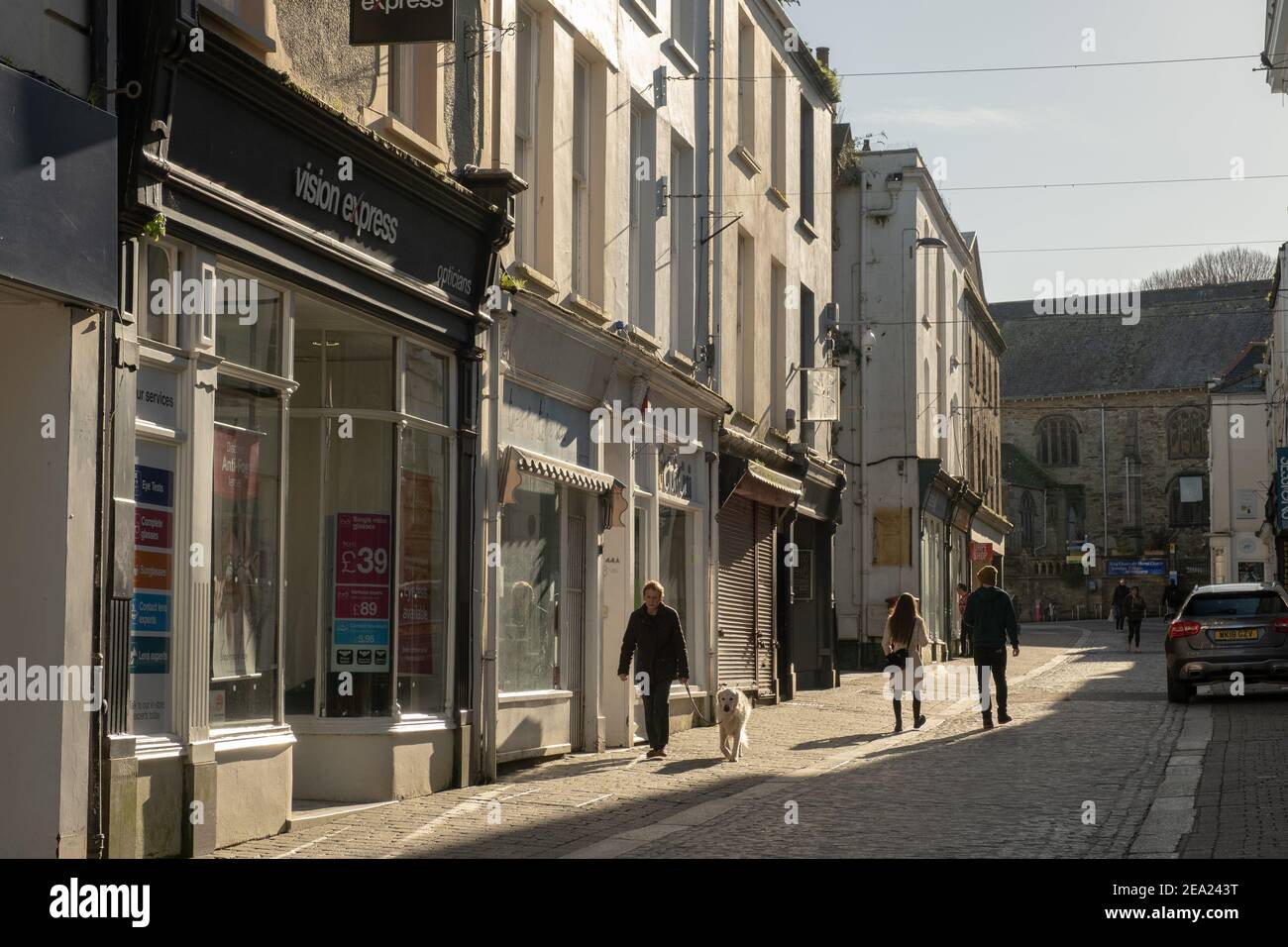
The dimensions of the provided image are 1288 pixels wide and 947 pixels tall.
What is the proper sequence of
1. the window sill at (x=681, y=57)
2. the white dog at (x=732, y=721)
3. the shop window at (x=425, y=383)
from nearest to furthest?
the shop window at (x=425, y=383)
the white dog at (x=732, y=721)
the window sill at (x=681, y=57)

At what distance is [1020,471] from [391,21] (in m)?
88.1

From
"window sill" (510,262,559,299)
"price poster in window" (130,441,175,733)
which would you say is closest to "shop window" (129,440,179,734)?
"price poster in window" (130,441,175,733)

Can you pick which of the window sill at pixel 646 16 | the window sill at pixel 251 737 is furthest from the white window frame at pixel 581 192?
the window sill at pixel 251 737

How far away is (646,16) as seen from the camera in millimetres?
19234

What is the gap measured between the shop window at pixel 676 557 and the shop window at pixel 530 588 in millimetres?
3514

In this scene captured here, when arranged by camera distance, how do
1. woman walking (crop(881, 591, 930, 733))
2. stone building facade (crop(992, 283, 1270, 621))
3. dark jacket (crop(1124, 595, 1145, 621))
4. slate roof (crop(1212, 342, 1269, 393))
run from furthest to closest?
stone building facade (crop(992, 283, 1270, 621)) → slate roof (crop(1212, 342, 1269, 393)) → dark jacket (crop(1124, 595, 1145, 621)) → woman walking (crop(881, 591, 930, 733))

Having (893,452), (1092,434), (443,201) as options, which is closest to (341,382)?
(443,201)

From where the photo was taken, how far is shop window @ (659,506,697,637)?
20234mm

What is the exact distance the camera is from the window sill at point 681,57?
66.2 feet

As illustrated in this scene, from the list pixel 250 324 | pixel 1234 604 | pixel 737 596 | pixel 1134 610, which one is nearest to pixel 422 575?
pixel 250 324

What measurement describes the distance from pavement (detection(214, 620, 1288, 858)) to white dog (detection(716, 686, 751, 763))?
265 mm

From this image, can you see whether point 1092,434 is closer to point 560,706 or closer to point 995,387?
point 995,387

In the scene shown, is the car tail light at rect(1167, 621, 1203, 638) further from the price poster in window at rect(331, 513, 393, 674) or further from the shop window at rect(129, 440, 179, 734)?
the shop window at rect(129, 440, 179, 734)

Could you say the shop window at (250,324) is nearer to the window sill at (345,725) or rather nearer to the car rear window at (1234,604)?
the window sill at (345,725)
